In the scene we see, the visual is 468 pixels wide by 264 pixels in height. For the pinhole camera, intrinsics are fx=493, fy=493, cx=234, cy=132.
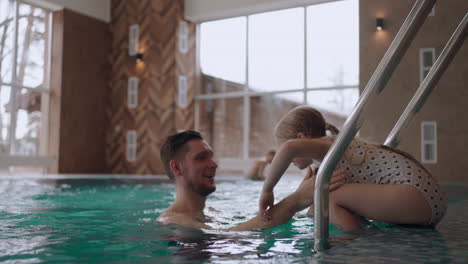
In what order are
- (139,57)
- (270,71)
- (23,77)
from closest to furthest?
1. (23,77)
2. (270,71)
3. (139,57)

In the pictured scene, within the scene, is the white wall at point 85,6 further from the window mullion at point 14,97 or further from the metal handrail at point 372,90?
the metal handrail at point 372,90

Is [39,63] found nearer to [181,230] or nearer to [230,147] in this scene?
[230,147]

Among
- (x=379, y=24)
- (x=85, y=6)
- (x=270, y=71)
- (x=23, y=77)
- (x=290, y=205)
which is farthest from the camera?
(x=85, y=6)

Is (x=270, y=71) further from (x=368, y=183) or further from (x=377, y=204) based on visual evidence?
(x=377, y=204)

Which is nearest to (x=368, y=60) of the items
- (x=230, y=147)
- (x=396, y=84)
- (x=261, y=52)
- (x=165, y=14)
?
(x=396, y=84)

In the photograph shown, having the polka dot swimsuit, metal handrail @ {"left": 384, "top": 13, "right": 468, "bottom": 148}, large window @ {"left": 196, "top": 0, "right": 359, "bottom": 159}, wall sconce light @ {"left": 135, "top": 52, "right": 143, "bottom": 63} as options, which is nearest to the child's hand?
the polka dot swimsuit

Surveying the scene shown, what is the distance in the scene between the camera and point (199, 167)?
2.44 m

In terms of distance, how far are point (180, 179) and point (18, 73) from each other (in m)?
11.1

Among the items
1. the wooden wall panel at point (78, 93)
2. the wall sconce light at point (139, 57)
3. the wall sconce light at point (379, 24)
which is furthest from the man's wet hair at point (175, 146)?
the wall sconce light at point (139, 57)

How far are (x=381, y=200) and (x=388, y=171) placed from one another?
17cm

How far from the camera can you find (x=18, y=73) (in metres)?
12.3

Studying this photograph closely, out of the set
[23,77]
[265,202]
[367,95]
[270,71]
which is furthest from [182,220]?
[23,77]

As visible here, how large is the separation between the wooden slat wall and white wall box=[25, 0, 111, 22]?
0.37 meters

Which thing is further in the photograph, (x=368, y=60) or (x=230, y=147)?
(x=230, y=147)
